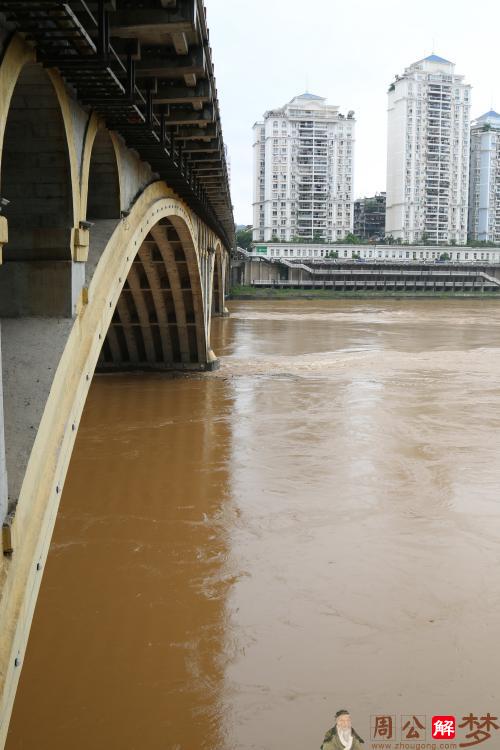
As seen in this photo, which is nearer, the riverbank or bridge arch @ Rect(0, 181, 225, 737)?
bridge arch @ Rect(0, 181, 225, 737)

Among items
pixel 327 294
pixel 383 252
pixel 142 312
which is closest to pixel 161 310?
pixel 142 312

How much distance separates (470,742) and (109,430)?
1429cm

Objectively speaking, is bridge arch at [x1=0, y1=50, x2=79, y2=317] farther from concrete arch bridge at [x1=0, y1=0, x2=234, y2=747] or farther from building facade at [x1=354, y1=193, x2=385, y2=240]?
building facade at [x1=354, y1=193, x2=385, y2=240]

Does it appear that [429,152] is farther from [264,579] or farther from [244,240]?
[264,579]

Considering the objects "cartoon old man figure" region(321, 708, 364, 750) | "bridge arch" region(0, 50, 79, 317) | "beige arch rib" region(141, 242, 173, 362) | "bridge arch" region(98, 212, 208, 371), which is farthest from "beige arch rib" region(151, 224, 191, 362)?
"cartoon old man figure" region(321, 708, 364, 750)

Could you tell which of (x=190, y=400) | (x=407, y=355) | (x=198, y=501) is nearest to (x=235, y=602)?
(x=198, y=501)

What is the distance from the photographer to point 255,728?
23.0ft

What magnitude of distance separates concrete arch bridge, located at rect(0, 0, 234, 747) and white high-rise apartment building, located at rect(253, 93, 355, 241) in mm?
125364

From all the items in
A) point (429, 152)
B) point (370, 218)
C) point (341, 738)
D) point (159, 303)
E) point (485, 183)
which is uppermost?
point (429, 152)

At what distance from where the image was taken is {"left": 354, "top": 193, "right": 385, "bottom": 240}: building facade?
160m

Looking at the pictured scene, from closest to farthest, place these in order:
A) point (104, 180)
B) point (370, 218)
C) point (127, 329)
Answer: point (104, 180) → point (127, 329) → point (370, 218)

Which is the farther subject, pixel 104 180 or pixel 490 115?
pixel 490 115

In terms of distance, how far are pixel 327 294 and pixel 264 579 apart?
89679 mm

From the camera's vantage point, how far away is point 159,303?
26.7 meters
